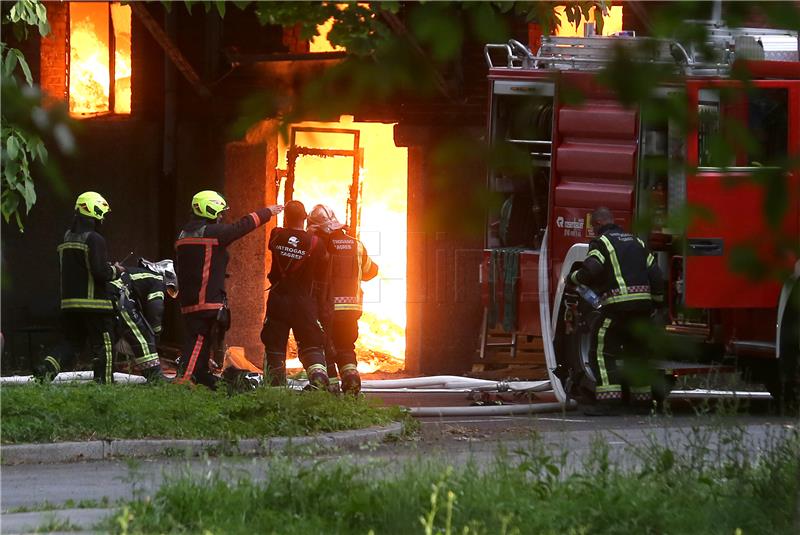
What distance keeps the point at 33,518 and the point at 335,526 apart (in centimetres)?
143

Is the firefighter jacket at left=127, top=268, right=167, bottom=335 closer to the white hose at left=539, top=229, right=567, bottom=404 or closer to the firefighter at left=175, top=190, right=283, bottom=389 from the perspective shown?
the firefighter at left=175, top=190, right=283, bottom=389

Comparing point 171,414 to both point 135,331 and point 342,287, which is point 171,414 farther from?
point 342,287

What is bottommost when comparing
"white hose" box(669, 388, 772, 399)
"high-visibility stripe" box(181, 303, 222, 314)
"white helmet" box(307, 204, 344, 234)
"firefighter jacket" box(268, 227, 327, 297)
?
"white hose" box(669, 388, 772, 399)

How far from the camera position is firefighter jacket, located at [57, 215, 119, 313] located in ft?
38.8

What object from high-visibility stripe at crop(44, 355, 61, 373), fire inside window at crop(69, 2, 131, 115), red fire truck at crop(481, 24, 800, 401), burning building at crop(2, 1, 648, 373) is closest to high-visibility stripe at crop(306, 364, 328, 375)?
red fire truck at crop(481, 24, 800, 401)

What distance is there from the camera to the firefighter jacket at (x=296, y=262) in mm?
11938

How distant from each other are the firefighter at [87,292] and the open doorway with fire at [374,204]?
18.4 ft

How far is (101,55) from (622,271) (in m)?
8.23

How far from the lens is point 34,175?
16.3 metres

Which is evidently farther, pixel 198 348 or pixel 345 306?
pixel 345 306

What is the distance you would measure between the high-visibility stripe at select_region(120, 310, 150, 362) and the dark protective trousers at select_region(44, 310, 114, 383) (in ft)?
0.53

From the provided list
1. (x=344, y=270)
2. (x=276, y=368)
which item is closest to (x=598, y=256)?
(x=344, y=270)

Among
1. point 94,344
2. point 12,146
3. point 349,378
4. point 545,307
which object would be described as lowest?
point 349,378

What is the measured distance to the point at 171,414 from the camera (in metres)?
9.82
